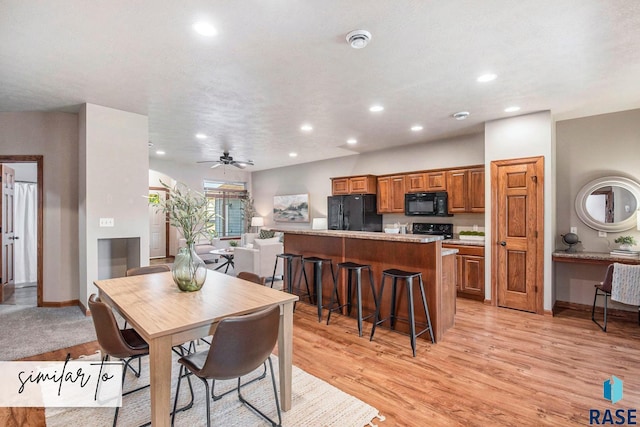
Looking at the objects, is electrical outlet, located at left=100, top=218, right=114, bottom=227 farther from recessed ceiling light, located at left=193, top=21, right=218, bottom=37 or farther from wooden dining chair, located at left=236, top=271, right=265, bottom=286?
recessed ceiling light, located at left=193, top=21, right=218, bottom=37

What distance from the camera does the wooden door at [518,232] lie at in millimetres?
4207

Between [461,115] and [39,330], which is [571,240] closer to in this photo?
[461,115]

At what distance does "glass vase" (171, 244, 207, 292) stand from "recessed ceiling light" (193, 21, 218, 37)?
1.62 m

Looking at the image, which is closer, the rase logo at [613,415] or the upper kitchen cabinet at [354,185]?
the rase logo at [613,415]

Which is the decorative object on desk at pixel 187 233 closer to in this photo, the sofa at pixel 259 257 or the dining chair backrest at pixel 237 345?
the dining chair backrest at pixel 237 345

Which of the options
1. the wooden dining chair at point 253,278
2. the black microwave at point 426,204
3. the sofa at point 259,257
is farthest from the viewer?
the sofa at point 259,257

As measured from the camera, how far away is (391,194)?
21.1 ft

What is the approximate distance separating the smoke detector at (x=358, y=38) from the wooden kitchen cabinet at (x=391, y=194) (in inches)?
159

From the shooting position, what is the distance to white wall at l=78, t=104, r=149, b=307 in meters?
3.97

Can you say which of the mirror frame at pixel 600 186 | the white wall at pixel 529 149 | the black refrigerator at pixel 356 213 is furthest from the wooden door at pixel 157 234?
the mirror frame at pixel 600 186

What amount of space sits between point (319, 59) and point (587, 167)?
418 cm

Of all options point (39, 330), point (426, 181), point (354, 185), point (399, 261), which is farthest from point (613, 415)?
point (39, 330)

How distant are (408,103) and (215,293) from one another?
3.16m

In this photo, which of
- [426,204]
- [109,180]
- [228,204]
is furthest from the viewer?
[228,204]
